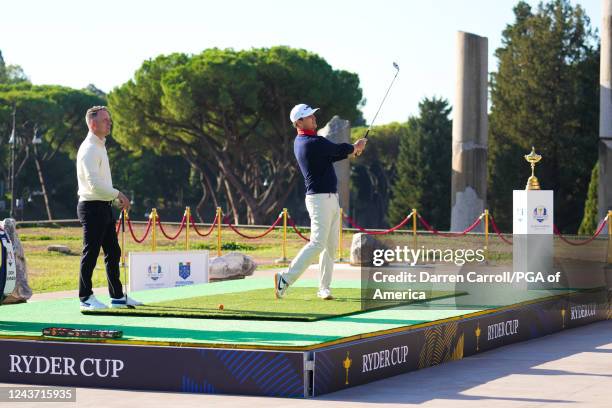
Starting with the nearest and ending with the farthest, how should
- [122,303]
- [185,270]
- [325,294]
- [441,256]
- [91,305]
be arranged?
[91,305], [122,303], [325,294], [441,256], [185,270]

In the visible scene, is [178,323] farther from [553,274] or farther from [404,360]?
[553,274]

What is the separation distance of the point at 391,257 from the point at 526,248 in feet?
5.43

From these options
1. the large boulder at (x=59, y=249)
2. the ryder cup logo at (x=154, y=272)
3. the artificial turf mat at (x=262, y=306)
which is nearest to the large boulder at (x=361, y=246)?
the ryder cup logo at (x=154, y=272)

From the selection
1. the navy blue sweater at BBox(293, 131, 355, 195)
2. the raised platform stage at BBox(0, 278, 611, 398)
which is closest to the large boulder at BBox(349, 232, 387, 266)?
the navy blue sweater at BBox(293, 131, 355, 195)

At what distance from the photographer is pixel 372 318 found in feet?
36.5

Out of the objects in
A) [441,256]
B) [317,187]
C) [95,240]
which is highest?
[317,187]

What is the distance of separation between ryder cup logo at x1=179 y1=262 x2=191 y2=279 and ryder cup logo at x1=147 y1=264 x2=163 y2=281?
0.40 m

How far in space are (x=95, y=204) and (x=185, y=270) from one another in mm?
4905

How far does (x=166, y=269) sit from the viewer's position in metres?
16.2

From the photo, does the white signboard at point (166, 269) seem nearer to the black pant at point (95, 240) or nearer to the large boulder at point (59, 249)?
the black pant at point (95, 240)

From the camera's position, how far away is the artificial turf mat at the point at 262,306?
36.9 feet

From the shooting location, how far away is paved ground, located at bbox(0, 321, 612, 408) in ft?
28.3

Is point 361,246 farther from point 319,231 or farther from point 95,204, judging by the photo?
point 95,204

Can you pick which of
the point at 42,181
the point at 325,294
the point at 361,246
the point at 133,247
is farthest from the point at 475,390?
the point at 42,181
